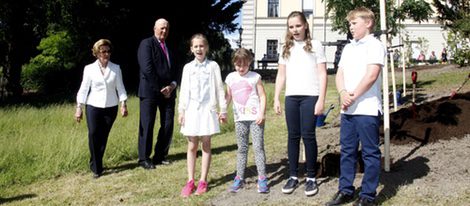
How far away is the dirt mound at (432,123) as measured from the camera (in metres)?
6.26

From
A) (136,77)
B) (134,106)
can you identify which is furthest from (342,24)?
(136,77)

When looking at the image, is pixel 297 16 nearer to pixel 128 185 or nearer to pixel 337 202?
pixel 337 202

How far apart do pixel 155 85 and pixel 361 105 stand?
2.93m

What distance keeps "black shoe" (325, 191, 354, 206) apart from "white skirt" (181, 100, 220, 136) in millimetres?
1395

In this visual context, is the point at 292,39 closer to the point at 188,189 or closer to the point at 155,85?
the point at 188,189

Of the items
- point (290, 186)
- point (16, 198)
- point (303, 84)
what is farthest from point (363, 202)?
point (16, 198)

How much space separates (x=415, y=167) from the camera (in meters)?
5.29

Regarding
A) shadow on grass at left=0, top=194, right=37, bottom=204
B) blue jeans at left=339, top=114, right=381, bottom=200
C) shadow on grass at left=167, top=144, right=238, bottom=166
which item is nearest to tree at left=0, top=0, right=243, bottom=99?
shadow on grass at left=167, top=144, right=238, bottom=166

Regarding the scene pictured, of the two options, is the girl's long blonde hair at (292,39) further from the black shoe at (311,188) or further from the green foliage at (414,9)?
the green foliage at (414,9)

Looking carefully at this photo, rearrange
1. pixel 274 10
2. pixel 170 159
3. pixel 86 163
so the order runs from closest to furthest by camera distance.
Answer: pixel 86 163 < pixel 170 159 < pixel 274 10

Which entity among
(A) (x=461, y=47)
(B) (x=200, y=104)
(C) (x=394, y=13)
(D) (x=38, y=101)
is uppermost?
(C) (x=394, y=13)

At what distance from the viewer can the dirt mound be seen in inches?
247

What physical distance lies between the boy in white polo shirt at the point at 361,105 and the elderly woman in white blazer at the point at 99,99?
3.03 meters

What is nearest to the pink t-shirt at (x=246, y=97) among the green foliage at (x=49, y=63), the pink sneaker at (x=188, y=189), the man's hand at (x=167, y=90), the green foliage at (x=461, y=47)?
the pink sneaker at (x=188, y=189)
